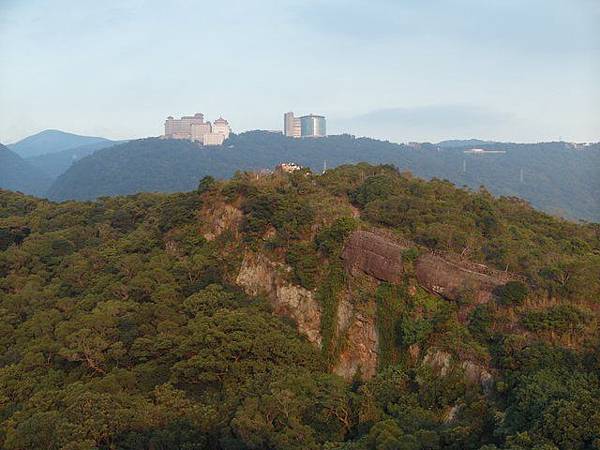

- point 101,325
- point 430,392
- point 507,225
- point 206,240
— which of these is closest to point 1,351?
→ point 101,325

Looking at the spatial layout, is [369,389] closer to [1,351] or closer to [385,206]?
[385,206]

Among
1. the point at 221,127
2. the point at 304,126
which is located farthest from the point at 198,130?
the point at 304,126

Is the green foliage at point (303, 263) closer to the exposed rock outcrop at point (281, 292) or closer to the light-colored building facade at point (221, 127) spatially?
the exposed rock outcrop at point (281, 292)

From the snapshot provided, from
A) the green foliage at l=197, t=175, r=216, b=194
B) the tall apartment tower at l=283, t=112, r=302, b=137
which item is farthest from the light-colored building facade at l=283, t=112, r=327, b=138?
the green foliage at l=197, t=175, r=216, b=194

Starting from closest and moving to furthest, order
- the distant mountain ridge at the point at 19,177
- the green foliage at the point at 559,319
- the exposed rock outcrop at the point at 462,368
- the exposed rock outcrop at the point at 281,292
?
1. the green foliage at the point at 559,319
2. the exposed rock outcrop at the point at 462,368
3. the exposed rock outcrop at the point at 281,292
4. the distant mountain ridge at the point at 19,177

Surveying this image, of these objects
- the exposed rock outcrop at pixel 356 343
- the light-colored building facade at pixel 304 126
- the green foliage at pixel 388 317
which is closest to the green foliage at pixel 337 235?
the exposed rock outcrop at pixel 356 343

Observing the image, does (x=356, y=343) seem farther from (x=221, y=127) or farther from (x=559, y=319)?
(x=221, y=127)
